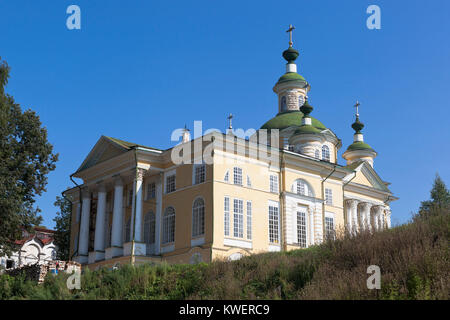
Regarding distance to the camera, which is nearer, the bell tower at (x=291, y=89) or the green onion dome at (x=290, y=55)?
the bell tower at (x=291, y=89)


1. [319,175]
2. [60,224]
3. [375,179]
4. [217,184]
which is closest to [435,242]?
[217,184]

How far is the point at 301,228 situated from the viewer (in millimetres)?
34969

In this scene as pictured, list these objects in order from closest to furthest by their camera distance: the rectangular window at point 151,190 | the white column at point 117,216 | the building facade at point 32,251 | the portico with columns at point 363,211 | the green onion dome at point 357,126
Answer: the white column at point 117,216 < the rectangular window at point 151,190 < the portico with columns at point 363,211 < the green onion dome at point 357,126 < the building facade at point 32,251

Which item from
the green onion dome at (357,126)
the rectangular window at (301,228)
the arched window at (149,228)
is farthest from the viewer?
the green onion dome at (357,126)

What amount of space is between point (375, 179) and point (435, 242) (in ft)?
101

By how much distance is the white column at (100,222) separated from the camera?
117 ft

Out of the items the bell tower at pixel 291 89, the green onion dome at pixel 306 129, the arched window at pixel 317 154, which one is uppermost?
the bell tower at pixel 291 89

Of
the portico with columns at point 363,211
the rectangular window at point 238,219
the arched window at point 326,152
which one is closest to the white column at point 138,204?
the rectangular window at point 238,219

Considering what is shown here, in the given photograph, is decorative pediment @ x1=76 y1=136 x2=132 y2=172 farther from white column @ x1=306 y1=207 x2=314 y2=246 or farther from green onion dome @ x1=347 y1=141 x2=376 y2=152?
green onion dome @ x1=347 y1=141 x2=376 y2=152

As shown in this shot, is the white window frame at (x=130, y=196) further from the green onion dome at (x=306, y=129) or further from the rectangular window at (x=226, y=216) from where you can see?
the green onion dome at (x=306, y=129)

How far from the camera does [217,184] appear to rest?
30.8 metres

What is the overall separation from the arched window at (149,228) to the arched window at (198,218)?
3871 mm
